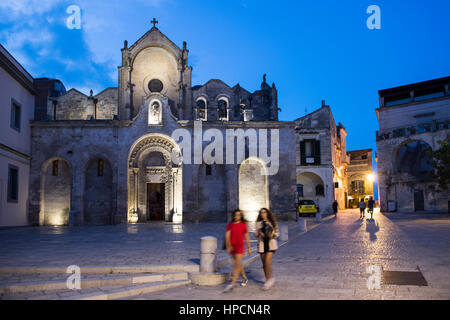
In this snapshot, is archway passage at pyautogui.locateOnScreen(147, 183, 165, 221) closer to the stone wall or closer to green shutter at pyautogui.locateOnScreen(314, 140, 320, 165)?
the stone wall

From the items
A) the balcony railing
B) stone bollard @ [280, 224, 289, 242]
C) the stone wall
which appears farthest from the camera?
the balcony railing

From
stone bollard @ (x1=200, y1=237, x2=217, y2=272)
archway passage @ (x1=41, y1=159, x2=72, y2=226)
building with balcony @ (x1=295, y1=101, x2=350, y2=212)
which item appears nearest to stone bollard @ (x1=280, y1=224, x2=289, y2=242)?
stone bollard @ (x1=200, y1=237, x2=217, y2=272)

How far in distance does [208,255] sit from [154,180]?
20.3m

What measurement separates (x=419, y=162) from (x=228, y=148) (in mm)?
24348

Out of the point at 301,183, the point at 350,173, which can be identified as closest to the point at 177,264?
the point at 301,183

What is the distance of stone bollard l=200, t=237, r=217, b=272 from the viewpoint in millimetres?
8289

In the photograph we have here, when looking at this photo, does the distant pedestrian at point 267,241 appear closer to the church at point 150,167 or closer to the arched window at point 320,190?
the church at point 150,167

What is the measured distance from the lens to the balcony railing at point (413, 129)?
37.2 metres

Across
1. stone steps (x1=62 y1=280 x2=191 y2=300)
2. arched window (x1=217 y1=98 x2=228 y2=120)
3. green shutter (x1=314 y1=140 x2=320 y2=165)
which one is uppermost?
arched window (x1=217 y1=98 x2=228 y2=120)

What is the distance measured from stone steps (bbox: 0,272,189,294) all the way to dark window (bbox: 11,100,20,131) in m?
18.8

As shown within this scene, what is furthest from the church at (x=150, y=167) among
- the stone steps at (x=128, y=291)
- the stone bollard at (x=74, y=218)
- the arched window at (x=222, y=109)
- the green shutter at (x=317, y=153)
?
the stone steps at (x=128, y=291)

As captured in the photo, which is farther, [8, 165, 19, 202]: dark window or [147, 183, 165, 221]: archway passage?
[147, 183, 165, 221]: archway passage

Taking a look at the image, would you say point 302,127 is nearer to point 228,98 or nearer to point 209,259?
point 228,98

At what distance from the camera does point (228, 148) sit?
2744 cm
